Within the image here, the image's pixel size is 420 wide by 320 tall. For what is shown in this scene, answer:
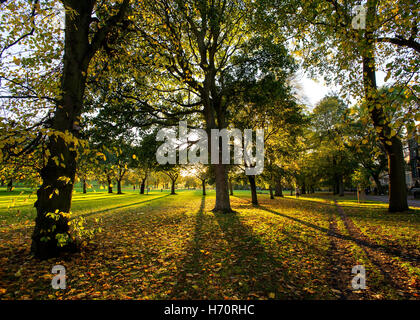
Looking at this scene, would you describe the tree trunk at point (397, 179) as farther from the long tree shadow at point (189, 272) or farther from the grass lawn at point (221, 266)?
the long tree shadow at point (189, 272)

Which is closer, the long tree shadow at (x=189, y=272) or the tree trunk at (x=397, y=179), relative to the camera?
the long tree shadow at (x=189, y=272)

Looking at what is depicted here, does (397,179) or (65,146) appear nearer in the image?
(65,146)

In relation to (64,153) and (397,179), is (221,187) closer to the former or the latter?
(64,153)

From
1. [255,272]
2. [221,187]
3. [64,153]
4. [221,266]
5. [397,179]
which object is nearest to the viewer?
[255,272]

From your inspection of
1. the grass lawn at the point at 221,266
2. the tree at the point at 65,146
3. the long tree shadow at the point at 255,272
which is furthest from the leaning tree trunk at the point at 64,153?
the long tree shadow at the point at 255,272

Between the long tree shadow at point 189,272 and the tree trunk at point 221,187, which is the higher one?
the tree trunk at point 221,187

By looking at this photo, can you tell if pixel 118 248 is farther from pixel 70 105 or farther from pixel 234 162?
pixel 234 162

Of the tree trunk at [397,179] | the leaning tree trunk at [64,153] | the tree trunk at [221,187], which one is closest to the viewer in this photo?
the leaning tree trunk at [64,153]

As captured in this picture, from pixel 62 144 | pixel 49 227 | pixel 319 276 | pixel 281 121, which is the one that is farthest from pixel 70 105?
pixel 281 121

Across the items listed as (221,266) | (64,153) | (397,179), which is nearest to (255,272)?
(221,266)

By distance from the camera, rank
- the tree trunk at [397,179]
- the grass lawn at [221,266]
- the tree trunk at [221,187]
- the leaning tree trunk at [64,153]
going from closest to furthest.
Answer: the grass lawn at [221,266]
the leaning tree trunk at [64,153]
the tree trunk at [397,179]
the tree trunk at [221,187]

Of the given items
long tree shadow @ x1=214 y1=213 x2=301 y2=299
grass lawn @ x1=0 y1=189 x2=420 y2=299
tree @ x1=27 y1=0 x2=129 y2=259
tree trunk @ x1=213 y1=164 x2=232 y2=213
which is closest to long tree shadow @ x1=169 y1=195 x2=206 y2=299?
grass lawn @ x1=0 y1=189 x2=420 y2=299

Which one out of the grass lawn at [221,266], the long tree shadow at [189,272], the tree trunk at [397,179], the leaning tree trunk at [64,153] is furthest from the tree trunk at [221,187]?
the tree trunk at [397,179]
